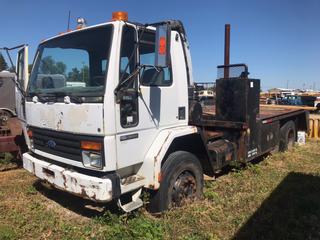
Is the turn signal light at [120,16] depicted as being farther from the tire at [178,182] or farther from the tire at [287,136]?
the tire at [287,136]

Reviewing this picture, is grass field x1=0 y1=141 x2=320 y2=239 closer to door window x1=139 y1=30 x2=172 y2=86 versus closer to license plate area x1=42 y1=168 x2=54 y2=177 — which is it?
license plate area x1=42 y1=168 x2=54 y2=177

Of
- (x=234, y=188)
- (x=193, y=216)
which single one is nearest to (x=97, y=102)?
(x=193, y=216)

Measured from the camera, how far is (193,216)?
4.29m

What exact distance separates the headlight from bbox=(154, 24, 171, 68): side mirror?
3.87 ft

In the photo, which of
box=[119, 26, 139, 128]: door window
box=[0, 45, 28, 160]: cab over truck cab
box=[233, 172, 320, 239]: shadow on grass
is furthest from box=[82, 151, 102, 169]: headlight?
box=[233, 172, 320, 239]: shadow on grass

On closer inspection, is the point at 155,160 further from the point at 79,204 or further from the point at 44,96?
the point at 79,204

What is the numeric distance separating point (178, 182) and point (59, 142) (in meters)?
1.67

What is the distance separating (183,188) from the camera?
14.9 feet

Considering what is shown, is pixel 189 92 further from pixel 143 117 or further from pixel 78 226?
pixel 78 226

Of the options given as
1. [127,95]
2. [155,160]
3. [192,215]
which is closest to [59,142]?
[127,95]

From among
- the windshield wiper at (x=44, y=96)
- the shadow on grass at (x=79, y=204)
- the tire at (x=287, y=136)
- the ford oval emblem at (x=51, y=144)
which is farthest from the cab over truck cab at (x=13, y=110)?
the tire at (x=287, y=136)

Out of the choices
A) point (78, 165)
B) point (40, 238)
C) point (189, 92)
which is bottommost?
point (40, 238)

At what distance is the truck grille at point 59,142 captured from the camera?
12.3 feet

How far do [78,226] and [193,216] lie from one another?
1495mm
